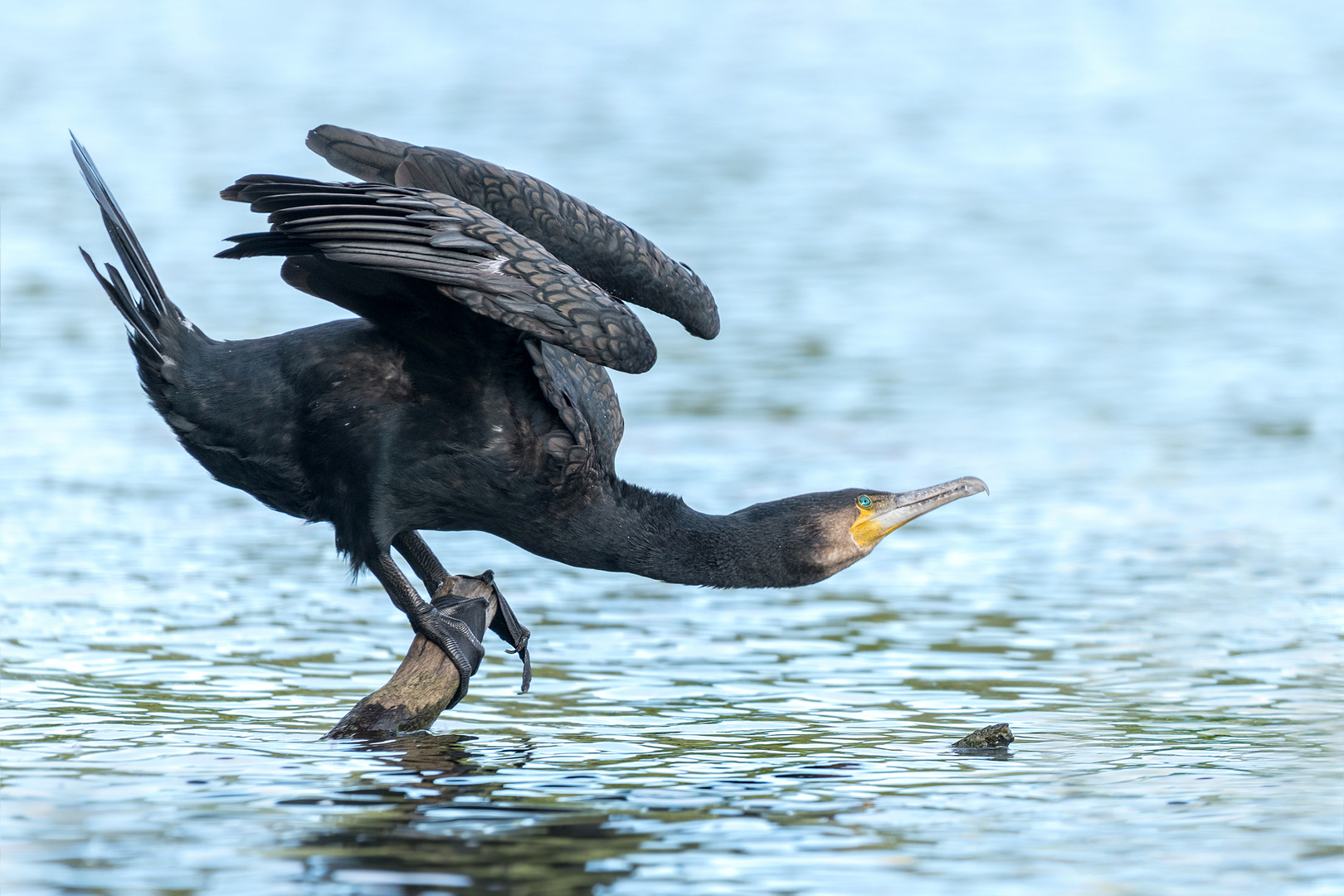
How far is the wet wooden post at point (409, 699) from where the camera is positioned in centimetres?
696

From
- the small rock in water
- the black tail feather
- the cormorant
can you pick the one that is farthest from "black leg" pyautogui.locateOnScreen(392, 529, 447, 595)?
the small rock in water

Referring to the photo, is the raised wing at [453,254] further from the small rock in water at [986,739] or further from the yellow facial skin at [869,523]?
the small rock in water at [986,739]

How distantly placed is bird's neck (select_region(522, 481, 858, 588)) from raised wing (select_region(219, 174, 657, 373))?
0.90 metres

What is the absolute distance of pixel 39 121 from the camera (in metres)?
28.2

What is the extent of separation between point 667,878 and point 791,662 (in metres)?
3.36

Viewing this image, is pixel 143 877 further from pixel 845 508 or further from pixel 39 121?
pixel 39 121

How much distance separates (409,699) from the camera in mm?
6980

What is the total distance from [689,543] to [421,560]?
1.14m

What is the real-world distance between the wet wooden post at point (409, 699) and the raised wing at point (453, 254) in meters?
1.32

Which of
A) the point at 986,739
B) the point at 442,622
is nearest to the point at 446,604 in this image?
the point at 442,622

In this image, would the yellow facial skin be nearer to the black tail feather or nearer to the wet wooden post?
the wet wooden post

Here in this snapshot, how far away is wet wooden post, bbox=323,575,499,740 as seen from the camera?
6.96 metres

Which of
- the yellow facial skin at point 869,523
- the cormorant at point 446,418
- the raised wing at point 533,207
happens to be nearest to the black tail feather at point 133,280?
the cormorant at point 446,418

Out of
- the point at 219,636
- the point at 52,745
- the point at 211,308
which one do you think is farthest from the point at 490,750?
the point at 211,308
